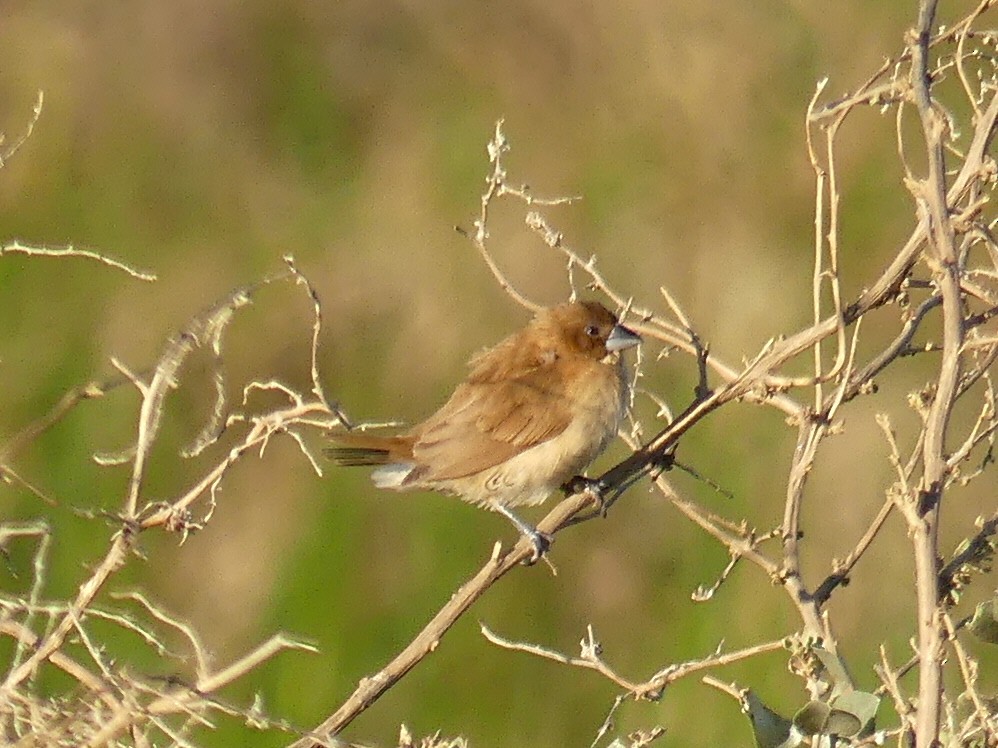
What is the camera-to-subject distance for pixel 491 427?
472cm

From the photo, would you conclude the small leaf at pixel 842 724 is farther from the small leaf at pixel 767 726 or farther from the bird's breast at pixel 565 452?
the bird's breast at pixel 565 452

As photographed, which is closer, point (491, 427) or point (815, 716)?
point (815, 716)

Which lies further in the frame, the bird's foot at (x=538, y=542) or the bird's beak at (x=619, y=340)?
the bird's beak at (x=619, y=340)

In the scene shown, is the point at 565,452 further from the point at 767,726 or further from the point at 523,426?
the point at 767,726

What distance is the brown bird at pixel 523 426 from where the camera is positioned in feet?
15.2

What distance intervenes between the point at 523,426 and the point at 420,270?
3.20m

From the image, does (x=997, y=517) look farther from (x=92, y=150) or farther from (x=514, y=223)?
(x=92, y=150)

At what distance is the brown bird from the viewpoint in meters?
4.64

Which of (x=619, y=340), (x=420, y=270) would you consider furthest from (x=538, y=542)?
(x=420, y=270)

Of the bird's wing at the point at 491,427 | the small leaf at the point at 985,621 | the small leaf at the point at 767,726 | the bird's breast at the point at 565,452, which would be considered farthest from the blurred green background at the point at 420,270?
the small leaf at the point at 767,726

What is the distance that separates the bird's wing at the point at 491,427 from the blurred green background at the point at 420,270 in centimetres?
118

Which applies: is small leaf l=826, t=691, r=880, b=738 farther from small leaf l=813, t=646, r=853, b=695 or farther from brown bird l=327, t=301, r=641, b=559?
brown bird l=327, t=301, r=641, b=559

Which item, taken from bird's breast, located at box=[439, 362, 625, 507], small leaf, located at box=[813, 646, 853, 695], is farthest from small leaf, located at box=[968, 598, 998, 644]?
bird's breast, located at box=[439, 362, 625, 507]

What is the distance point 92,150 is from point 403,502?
304 centimetres
